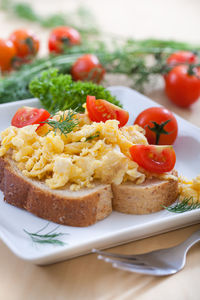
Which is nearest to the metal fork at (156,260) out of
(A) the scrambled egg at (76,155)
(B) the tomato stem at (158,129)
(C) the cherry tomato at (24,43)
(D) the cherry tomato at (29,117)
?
(A) the scrambled egg at (76,155)

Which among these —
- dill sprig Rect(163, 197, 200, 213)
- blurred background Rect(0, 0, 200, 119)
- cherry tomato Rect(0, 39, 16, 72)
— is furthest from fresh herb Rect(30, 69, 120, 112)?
blurred background Rect(0, 0, 200, 119)

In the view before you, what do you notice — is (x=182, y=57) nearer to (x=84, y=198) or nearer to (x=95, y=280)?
(x=84, y=198)

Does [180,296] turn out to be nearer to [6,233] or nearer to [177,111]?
[6,233]

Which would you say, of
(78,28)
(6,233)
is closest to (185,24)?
(78,28)

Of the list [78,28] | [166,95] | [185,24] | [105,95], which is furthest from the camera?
[185,24]

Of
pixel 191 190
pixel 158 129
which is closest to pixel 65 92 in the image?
pixel 158 129

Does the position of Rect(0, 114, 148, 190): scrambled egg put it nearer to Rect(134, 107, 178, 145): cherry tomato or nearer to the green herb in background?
Rect(134, 107, 178, 145): cherry tomato

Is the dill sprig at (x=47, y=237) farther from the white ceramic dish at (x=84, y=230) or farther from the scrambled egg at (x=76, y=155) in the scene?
the scrambled egg at (x=76, y=155)
